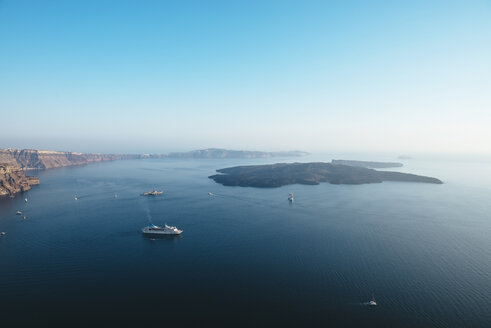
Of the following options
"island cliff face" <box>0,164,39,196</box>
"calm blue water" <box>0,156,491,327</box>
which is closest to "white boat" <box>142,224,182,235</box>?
"calm blue water" <box>0,156,491,327</box>

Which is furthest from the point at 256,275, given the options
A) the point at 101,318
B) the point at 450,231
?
the point at 450,231

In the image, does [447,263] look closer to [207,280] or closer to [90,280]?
[207,280]

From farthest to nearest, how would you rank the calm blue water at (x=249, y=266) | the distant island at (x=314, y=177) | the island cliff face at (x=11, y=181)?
the distant island at (x=314, y=177) < the island cliff face at (x=11, y=181) < the calm blue water at (x=249, y=266)

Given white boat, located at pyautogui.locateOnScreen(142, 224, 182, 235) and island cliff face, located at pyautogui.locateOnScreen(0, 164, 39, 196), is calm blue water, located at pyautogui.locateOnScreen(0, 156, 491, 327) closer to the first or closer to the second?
white boat, located at pyautogui.locateOnScreen(142, 224, 182, 235)

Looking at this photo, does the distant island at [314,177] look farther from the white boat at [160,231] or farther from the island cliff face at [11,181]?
the island cliff face at [11,181]

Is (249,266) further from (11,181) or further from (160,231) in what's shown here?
(11,181)

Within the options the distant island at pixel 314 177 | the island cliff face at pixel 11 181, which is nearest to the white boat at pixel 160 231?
the distant island at pixel 314 177

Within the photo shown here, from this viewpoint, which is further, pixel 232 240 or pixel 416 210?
pixel 416 210
